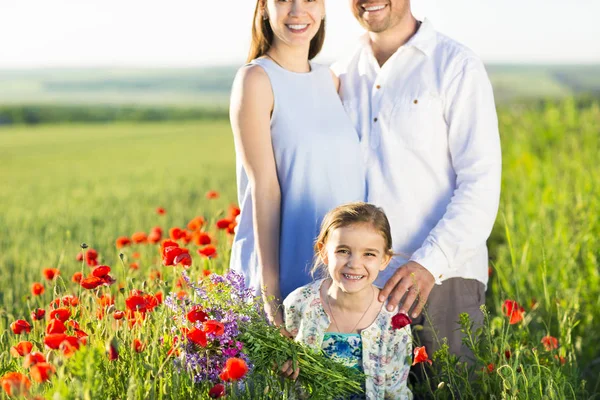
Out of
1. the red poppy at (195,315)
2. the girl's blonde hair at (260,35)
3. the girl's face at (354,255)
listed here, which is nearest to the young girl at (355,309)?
the girl's face at (354,255)

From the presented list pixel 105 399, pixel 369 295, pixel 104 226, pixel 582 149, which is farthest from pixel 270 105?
pixel 582 149

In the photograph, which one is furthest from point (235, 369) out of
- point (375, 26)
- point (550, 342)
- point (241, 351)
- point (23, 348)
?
point (375, 26)

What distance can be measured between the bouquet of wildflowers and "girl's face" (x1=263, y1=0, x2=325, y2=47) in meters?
1.12

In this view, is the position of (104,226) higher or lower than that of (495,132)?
lower

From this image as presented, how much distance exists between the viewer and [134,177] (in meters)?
15.0

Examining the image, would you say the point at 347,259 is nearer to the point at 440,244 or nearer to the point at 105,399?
the point at 440,244

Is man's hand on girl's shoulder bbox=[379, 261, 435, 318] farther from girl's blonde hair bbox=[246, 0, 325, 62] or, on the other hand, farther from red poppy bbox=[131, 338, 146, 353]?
girl's blonde hair bbox=[246, 0, 325, 62]

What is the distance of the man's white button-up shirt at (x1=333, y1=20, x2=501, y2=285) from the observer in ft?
11.7

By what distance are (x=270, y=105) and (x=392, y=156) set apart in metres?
0.65

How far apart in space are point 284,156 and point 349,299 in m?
0.68

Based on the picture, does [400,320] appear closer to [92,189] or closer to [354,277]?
[354,277]

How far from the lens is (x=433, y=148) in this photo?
12.2ft

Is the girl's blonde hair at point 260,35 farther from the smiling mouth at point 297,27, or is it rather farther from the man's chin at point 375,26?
the man's chin at point 375,26

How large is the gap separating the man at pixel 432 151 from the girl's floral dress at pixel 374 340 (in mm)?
327
